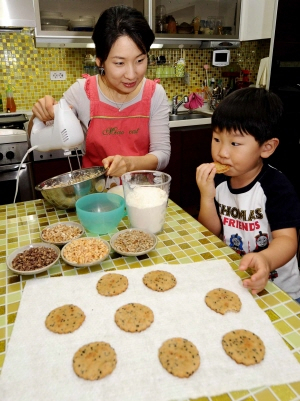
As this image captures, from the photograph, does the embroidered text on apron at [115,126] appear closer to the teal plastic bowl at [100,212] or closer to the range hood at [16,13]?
the teal plastic bowl at [100,212]

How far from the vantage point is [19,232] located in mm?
1148

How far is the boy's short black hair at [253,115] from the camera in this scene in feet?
3.62

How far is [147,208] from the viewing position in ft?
3.55

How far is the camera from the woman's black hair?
1.38 metres

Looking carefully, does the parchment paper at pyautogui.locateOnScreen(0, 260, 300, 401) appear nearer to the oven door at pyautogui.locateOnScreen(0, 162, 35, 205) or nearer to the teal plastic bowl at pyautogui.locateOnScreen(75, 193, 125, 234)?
the teal plastic bowl at pyautogui.locateOnScreen(75, 193, 125, 234)

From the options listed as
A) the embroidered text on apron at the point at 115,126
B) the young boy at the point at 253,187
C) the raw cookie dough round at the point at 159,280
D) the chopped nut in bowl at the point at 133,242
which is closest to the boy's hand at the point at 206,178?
the young boy at the point at 253,187

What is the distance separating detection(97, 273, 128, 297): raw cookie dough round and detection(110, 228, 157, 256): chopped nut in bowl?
103mm

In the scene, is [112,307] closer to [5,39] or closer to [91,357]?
[91,357]

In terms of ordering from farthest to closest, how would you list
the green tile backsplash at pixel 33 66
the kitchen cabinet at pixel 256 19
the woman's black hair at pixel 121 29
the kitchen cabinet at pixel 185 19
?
the kitchen cabinet at pixel 256 19 < the green tile backsplash at pixel 33 66 < the kitchen cabinet at pixel 185 19 < the woman's black hair at pixel 121 29

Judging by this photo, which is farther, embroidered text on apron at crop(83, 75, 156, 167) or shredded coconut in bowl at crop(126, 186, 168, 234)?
embroidered text on apron at crop(83, 75, 156, 167)

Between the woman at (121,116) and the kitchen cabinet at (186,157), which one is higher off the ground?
the woman at (121,116)

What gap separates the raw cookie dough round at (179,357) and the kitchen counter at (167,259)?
0.21 feet

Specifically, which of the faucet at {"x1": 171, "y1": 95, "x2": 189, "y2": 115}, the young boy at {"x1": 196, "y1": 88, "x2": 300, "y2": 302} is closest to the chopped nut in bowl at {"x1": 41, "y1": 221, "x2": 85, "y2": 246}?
the young boy at {"x1": 196, "y1": 88, "x2": 300, "y2": 302}

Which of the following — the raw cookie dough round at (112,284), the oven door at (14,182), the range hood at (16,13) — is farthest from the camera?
the oven door at (14,182)
